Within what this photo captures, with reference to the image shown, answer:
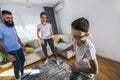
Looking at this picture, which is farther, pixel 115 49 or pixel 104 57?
pixel 104 57

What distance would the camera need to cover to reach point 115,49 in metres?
2.53

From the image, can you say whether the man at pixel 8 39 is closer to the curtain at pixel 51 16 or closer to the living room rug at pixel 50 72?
the living room rug at pixel 50 72

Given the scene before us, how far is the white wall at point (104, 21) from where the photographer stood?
2.38 meters

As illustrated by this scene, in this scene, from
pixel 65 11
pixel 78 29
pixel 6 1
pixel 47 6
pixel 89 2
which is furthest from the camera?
pixel 47 6

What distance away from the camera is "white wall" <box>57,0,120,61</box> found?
2377mm

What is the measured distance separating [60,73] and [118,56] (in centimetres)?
156

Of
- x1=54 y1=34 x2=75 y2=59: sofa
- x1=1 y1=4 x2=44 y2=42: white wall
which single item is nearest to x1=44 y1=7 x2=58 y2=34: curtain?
x1=1 y1=4 x2=44 y2=42: white wall

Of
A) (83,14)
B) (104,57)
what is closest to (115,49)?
(104,57)

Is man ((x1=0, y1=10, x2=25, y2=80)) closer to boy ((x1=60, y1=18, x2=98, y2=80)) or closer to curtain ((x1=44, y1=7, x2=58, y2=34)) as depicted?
boy ((x1=60, y1=18, x2=98, y2=80))

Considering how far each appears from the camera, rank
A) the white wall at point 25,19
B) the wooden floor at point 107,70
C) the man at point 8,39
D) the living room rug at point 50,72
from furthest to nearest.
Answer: the white wall at point 25,19 < the living room rug at point 50,72 < the wooden floor at point 107,70 < the man at point 8,39

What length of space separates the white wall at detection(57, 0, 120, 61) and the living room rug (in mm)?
1240

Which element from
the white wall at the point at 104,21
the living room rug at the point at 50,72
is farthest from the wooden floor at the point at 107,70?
the living room rug at the point at 50,72

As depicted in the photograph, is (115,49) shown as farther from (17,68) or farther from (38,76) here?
(17,68)

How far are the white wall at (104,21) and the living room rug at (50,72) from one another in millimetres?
1240
